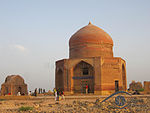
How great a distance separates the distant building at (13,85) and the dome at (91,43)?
365 inches

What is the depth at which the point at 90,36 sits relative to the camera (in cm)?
2936

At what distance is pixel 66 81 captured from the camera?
26906mm

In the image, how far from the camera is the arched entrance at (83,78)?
88.5 ft

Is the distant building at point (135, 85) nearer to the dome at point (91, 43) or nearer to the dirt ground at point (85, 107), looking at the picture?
the dome at point (91, 43)

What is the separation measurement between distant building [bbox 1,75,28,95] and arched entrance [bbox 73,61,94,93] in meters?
9.70

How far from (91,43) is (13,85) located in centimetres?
1346

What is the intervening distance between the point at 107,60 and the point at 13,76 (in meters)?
15.2

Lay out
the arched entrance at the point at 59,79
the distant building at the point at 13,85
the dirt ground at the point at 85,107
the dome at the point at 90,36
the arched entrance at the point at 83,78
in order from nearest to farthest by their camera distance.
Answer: the dirt ground at the point at 85,107
the arched entrance at the point at 83,78
the dome at the point at 90,36
the arched entrance at the point at 59,79
the distant building at the point at 13,85

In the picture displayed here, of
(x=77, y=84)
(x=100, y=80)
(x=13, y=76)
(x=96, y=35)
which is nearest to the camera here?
(x=100, y=80)

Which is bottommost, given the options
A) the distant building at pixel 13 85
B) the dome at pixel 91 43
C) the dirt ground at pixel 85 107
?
the dirt ground at pixel 85 107

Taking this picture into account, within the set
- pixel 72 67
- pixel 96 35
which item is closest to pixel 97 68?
pixel 72 67

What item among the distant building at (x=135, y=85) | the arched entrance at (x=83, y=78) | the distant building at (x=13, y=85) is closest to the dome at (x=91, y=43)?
the arched entrance at (x=83, y=78)

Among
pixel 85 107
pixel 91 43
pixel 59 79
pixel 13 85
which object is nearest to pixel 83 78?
pixel 59 79

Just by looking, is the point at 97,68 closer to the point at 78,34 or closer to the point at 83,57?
the point at 83,57
